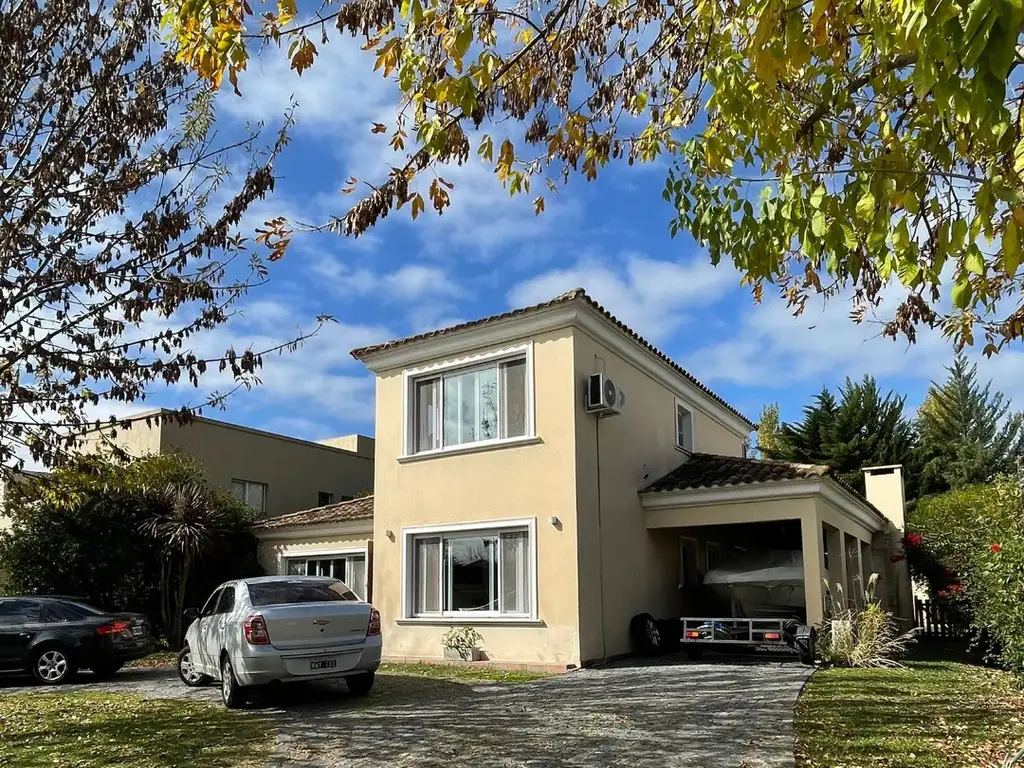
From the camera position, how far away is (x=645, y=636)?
618 inches

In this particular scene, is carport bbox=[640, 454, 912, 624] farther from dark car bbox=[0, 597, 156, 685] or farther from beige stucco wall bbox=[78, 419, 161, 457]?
beige stucco wall bbox=[78, 419, 161, 457]

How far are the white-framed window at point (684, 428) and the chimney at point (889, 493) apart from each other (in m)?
6.40

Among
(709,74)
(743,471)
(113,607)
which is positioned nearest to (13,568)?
(113,607)

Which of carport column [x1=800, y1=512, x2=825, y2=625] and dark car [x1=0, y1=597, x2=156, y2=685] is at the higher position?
carport column [x1=800, y1=512, x2=825, y2=625]

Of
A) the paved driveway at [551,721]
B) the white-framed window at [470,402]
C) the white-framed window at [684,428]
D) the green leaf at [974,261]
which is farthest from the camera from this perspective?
the white-framed window at [684,428]

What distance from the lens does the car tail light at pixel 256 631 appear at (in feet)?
33.8

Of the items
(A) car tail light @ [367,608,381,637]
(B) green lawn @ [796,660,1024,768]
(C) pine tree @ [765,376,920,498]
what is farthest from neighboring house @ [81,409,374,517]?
(B) green lawn @ [796,660,1024,768]

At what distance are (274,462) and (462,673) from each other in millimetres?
14479

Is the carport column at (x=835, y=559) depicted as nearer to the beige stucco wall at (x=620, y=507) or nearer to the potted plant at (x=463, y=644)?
the beige stucco wall at (x=620, y=507)

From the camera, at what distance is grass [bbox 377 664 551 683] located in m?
13.1

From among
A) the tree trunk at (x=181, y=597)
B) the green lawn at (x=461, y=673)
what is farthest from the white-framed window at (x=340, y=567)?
the green lawn at (x=461, y=673)

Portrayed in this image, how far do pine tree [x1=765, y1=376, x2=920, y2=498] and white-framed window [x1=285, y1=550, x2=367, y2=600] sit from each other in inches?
784

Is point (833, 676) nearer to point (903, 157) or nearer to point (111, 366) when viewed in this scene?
point (903, 157)

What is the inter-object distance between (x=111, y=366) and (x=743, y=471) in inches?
459
